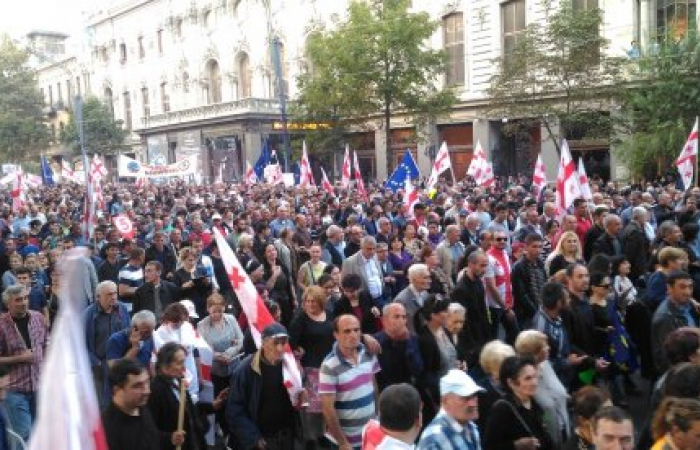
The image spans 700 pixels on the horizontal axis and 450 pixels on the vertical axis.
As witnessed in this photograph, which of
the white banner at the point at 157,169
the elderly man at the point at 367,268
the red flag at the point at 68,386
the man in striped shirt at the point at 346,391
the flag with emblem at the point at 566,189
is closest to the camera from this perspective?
the red flag at the point at 68,386

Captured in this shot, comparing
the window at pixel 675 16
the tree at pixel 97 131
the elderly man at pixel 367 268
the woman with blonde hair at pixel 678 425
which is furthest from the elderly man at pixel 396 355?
the tree at pixel 97 131

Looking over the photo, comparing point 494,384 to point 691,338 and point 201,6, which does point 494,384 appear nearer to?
point 691,338

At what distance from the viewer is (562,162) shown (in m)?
11.8

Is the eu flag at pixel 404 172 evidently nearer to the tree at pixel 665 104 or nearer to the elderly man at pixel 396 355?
the tree at pixel 665 104

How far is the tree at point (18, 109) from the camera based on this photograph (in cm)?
5828

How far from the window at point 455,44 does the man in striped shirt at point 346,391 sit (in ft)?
96.4

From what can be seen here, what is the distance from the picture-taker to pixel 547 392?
427cm

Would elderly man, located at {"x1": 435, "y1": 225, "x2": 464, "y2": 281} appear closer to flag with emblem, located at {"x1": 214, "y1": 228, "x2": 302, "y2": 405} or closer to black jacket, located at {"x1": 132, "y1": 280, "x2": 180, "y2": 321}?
black jacket, located at {"x1": 132, "y1": 280, "x2": 180, "y2": 321}

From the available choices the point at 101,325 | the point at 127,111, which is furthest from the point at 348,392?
the point at 127,111

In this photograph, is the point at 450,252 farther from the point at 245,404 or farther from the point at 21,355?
the point at 21,355

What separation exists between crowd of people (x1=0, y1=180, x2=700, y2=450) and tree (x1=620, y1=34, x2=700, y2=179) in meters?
10.7

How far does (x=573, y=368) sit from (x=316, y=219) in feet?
28.5

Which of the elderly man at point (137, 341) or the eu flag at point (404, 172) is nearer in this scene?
the elderly man at point (137, 341)

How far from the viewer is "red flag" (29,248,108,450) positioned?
2.48m
